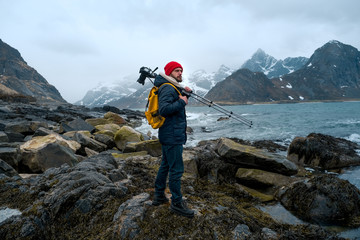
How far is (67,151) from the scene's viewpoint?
809 centimetres

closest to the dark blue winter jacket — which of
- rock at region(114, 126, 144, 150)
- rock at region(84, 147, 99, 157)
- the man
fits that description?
the man

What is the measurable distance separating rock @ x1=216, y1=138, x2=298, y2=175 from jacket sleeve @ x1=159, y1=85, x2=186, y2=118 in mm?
6446

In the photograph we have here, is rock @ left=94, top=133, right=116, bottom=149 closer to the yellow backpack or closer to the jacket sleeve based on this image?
the yellow backpack

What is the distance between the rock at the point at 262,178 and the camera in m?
8.28

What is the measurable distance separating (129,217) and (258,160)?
697 cm

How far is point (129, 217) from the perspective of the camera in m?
3.86

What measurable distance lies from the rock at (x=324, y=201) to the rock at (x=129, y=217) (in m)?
4.88

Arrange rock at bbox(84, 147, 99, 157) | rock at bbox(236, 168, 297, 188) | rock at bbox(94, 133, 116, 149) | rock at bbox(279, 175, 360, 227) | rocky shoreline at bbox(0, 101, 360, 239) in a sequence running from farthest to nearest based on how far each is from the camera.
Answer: rock at bbox(94, 133, 116, 149) → rock at bbox(84, 147, 99, 157) → rock at bbox(236, 168, 297, 188) → rock at bbox(279, 175, 360, 227) → rocky shoreline at bbox(0, 101, 360, 239)

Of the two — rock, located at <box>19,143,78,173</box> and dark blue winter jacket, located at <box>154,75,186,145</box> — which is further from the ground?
dark blue winter jacket, located at <box>154,75,186,145</box>

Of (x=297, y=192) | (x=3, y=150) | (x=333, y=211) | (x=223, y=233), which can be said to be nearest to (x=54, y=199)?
(x=223, y=233)

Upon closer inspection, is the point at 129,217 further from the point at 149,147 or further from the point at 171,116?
the point at 149,147

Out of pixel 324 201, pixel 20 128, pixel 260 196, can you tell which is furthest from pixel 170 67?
pixel 20 128

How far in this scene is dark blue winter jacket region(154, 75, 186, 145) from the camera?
12.5ft

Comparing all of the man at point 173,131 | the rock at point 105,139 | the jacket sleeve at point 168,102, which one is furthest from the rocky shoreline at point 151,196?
the rock at point 105,139
